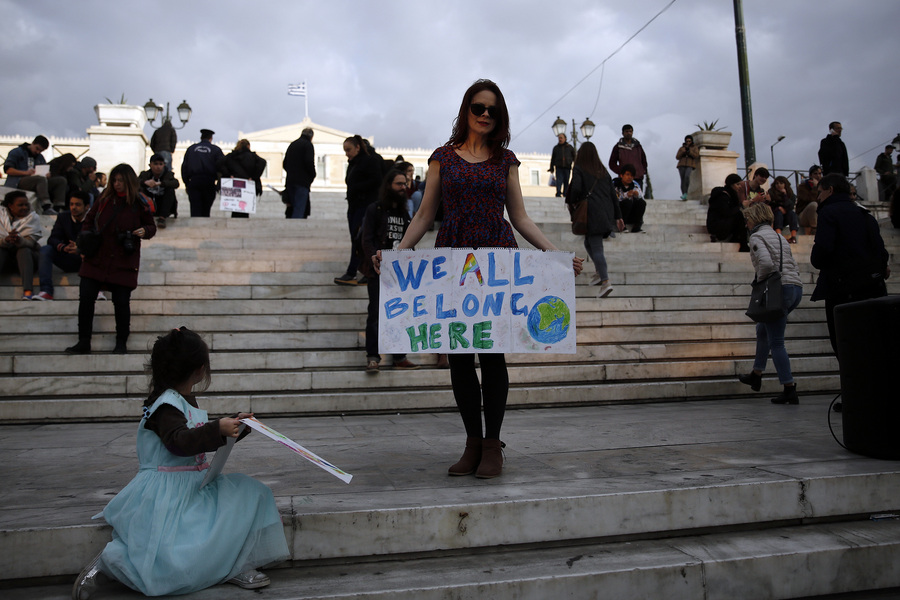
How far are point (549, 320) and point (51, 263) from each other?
22.6 ft

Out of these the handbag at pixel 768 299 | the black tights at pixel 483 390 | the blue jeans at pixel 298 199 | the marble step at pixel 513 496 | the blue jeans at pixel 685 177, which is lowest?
the marble step at pixel 513 496

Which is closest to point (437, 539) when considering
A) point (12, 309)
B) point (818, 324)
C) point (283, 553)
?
point (283, 553)

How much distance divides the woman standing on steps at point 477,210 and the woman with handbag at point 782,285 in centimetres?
336

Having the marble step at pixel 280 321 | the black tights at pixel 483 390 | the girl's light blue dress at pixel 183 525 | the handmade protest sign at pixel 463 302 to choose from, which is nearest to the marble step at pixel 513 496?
the girl's light blue dress at pixel 183 525

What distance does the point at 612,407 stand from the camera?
6.45 meters

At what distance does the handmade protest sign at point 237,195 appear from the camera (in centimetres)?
1301

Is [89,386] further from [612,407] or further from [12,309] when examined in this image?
[612,407]

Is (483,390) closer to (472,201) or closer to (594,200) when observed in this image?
(472,201)

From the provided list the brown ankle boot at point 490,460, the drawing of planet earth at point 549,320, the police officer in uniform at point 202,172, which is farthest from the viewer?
the police officer in uniform at point 202,172

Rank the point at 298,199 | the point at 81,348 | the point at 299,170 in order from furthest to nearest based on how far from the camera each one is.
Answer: the point at 298,199 → the point at 299,170 → the point at 81,348

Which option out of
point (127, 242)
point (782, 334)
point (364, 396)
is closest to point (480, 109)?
point (364, 396)

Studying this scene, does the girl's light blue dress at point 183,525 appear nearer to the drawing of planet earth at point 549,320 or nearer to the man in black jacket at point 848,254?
the drawing of planet earth at point 549,320

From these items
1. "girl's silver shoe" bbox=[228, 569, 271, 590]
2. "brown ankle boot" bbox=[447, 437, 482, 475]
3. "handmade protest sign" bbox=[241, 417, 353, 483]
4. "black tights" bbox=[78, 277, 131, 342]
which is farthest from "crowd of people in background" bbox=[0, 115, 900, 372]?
"girl's silver shoe" bbox=[228, 569, 271, 590]

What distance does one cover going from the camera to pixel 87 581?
2.46 metres
